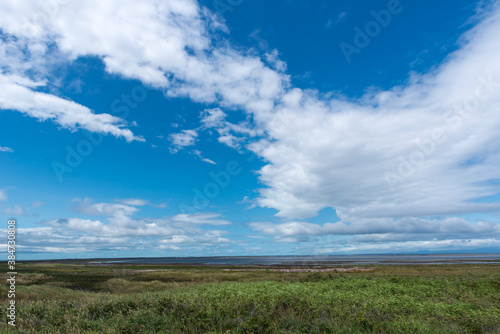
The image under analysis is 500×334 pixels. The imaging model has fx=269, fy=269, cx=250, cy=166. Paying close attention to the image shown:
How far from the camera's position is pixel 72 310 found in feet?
45.0

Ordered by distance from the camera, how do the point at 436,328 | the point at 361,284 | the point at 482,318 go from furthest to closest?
the point at 361,284
the point at 482,318
the point at 436,328

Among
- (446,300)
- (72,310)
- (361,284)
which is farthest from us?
(361,284)

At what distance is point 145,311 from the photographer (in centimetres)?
1267

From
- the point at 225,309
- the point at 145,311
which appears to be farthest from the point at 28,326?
the point at 225,309

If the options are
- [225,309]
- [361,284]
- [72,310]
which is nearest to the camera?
[225,309]

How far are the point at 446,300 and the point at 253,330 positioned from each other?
12687mm

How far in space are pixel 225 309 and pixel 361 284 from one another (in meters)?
15.0

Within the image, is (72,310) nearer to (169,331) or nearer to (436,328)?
(169,331)

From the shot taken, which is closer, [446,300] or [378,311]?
[378,311]

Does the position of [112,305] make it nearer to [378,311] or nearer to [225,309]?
[225,309]

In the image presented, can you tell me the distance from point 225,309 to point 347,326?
5.42 meters

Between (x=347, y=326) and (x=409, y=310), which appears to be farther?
(x=409, y=310)

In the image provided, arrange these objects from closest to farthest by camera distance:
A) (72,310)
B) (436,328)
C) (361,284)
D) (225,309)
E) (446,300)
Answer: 1. (436,328)
2. (225,309)
3. (72,310)
4. (446,300)
5. (361,284)

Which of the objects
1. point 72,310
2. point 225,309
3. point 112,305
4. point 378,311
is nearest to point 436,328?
point 378,311
